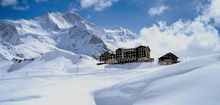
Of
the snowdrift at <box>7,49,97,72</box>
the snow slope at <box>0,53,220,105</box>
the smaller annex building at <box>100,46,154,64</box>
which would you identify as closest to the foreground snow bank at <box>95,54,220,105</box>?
the snow slope at <box>0,53,220,105</box>

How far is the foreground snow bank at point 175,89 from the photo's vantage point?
1232 centimetres

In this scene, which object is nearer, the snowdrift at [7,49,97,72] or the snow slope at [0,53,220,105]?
Answer: the snow slope at [0,53,220,105]

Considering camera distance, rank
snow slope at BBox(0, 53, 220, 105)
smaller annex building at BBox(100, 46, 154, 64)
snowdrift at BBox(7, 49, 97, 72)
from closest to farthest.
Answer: snow slope at BBox(0, 53, 220, 105), smaller annex building at BBox(100, 46, 154, 64), snowdrift at BBox(7, 49, 97, 72)

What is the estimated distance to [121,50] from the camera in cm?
9688

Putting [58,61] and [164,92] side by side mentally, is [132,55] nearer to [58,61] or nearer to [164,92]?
[58,61]

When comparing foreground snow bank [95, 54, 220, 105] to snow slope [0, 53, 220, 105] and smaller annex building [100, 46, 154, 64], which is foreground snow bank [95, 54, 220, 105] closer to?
snow slope [0, 53, 220, 105]

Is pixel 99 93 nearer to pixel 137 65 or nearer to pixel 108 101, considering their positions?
pixel 108 101

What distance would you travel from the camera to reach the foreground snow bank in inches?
485

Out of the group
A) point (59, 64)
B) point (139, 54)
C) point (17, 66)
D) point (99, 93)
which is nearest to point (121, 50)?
point (139, 54)

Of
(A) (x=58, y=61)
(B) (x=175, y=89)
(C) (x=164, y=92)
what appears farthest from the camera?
(A) (x=58, y=61)

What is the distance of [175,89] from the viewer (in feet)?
47.8

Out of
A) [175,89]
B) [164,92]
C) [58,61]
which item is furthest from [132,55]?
[175,89]

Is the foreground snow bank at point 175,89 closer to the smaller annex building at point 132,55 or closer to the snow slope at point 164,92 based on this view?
the snow slope at point 164,92

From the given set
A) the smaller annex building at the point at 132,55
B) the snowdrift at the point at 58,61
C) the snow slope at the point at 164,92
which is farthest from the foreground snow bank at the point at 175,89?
the snowdrift at the point at 58,61
